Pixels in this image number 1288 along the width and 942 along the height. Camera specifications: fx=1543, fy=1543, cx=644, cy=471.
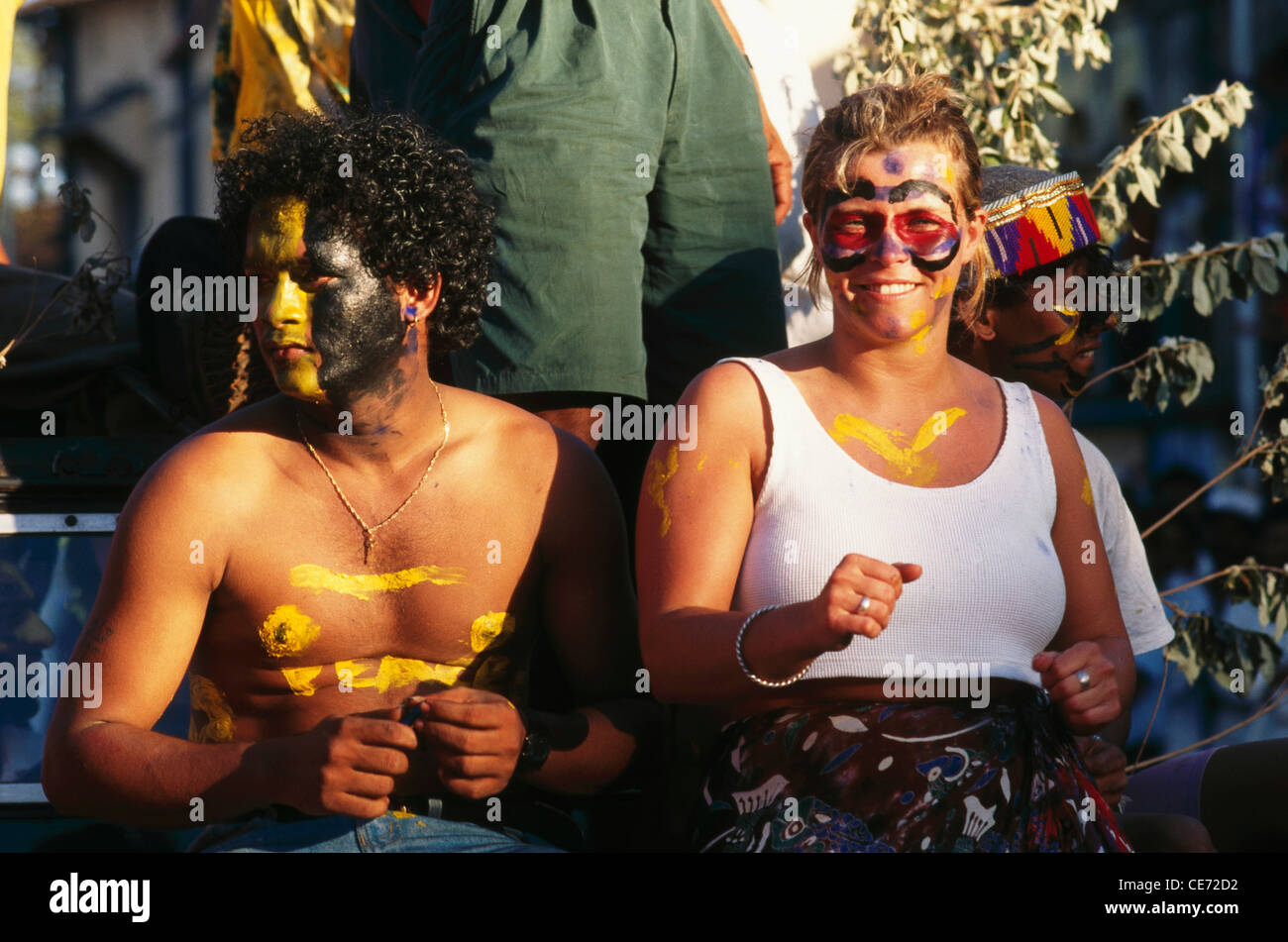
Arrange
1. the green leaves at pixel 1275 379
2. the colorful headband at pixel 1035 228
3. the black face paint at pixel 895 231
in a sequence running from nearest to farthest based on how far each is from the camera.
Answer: the black face paint at pixel 895 231 < the colorful headband at pixel 1035 228 < the green leaves at pixel 1275 379

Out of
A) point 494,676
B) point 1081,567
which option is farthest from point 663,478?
point 1081,567

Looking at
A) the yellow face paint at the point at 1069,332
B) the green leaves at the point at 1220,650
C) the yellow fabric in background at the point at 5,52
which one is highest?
the yellow fabric in background at the point at 5,52

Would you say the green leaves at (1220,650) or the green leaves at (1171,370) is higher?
the green leaves at (1171,370)

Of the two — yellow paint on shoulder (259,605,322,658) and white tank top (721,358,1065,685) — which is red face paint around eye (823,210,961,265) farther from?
yellow paint on shoulder (259,605,322,658)

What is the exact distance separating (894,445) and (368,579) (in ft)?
3.03

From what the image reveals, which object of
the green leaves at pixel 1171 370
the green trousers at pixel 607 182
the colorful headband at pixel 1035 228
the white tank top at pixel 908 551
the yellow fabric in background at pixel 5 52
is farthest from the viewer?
the green leaves at pixel 1171 370

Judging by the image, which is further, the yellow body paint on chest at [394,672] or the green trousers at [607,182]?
the green trousers at [607,182]

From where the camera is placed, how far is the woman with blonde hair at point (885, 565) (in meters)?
2.39

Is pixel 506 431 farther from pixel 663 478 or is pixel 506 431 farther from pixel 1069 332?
pixel 1069 332

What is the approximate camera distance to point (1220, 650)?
13.9ft

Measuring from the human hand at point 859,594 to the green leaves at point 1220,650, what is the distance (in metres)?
2.28

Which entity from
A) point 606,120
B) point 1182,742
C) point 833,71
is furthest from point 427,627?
point 1182,742

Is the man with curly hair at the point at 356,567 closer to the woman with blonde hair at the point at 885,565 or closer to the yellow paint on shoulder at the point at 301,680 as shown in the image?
the yellow paint on shoulder at the point at 301,680

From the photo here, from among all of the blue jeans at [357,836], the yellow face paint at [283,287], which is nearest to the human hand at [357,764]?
the blue jeans at [357,836]
